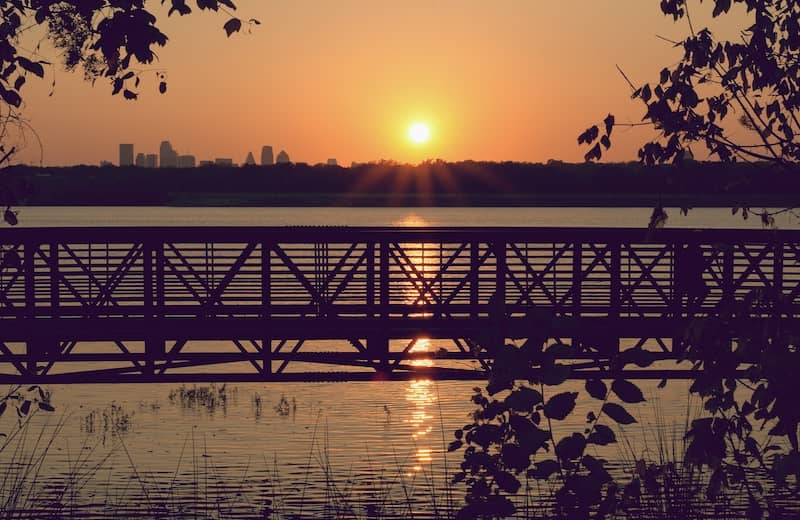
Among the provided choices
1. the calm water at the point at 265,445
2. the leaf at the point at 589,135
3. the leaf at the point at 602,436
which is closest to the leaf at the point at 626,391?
the leaf at the point at 602,436

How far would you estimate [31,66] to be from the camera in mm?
6199

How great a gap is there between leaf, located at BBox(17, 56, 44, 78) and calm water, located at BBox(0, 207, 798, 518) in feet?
26.2

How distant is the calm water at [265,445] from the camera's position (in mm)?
17078

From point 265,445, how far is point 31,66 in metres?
16.9

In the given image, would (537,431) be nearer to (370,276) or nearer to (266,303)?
(266,303)

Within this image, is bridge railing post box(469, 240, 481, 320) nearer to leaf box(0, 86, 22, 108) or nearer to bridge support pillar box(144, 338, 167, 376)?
bridge support pillar box(144, 338, 167, 376)

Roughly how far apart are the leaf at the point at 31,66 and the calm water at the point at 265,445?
26.2ft

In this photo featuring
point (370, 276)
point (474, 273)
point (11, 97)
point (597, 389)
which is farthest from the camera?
point (474, 273)

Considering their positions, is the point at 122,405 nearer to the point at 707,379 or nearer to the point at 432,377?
the point at 432,377

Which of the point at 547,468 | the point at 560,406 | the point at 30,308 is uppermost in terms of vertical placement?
the point at 30,308

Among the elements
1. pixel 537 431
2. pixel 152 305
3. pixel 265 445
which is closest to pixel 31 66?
pixel 537 431

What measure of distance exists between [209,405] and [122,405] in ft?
7.18

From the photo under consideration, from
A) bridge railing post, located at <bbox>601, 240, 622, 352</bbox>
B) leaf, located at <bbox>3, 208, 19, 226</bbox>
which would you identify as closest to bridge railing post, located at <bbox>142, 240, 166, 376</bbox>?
bridge railing post, located at <bbox>601, 240, 622, 352</bbox>

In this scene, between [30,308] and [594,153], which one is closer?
[594,153]
